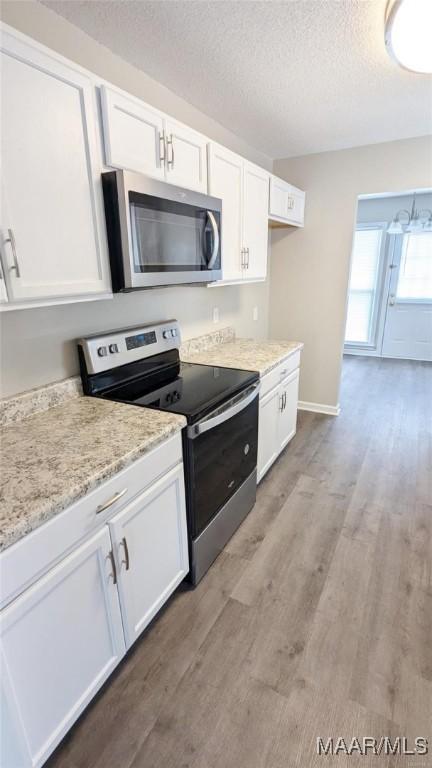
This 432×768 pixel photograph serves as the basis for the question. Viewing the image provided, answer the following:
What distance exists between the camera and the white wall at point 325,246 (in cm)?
293

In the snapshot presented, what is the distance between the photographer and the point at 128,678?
1.38 m

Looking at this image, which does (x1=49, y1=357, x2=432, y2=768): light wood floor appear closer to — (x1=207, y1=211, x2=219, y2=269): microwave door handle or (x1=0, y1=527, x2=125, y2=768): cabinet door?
(x1=0, y1=527, x2=125, y2=768): cabinet door

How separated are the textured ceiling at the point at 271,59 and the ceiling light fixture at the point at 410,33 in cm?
6

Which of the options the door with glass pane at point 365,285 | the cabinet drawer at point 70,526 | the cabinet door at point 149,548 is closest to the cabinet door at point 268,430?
the cabinet door at point 149,548

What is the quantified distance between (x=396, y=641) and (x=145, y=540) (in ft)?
3.73

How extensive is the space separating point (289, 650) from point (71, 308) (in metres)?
1.72

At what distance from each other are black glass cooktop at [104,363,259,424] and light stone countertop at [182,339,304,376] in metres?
0.15

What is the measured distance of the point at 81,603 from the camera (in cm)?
109

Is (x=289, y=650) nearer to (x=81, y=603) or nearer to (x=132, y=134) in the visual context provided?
(x=81, y=603)

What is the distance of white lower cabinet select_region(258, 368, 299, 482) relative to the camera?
2.38 meters

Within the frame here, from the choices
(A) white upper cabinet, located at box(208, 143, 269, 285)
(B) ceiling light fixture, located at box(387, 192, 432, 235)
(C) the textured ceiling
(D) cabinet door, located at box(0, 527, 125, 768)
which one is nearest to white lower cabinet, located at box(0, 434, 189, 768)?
(D) cabinet door, located at box(0, 527, 125, 768)

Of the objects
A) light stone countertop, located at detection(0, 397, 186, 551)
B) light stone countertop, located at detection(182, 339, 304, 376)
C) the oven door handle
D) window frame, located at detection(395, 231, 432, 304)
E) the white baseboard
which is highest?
window frame, located at detection(395, 231, 432, 304)

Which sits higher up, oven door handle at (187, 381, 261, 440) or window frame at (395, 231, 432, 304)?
window frame at (395, 231, 432, 304)

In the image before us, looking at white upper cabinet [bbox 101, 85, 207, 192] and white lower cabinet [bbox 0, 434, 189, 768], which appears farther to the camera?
white upper cabinet [bbox 101, 85, 207, 192]
